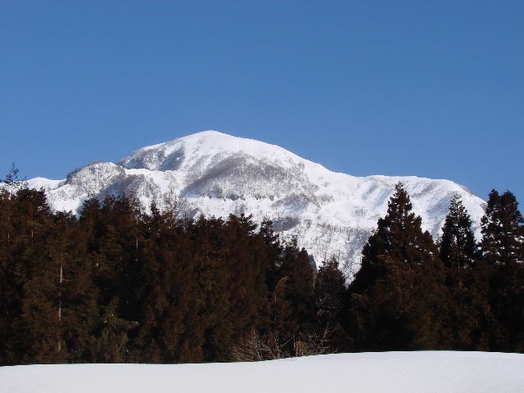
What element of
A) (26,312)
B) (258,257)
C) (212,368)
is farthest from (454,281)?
(212,368)

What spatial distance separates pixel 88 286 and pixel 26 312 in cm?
244

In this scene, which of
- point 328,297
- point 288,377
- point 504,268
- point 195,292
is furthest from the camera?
point 328,297

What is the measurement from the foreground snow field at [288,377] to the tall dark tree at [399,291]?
1133 centimetres

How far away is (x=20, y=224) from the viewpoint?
23734 millimetres

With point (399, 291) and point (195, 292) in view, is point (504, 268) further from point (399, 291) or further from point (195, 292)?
point (195, 292)

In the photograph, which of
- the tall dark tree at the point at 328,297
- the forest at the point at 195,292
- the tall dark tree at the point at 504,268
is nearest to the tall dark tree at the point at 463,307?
the forest at the point at 195,292

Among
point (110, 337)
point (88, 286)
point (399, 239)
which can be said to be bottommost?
point (110, 337)

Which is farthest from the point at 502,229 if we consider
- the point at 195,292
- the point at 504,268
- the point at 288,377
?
the point at 288,377

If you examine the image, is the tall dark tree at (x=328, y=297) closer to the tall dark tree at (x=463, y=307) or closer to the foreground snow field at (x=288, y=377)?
the tall dark tree at (x=463, y=307)

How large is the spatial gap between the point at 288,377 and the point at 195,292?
14807mm

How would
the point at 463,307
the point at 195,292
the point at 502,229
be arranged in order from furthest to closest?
the point at 502,229 < the point at 195,292 < the point at 463,307

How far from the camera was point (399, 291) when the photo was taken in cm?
2244

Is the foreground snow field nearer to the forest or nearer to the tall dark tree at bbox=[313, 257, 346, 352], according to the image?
the forest

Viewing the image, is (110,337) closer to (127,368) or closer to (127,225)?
(127,225)
